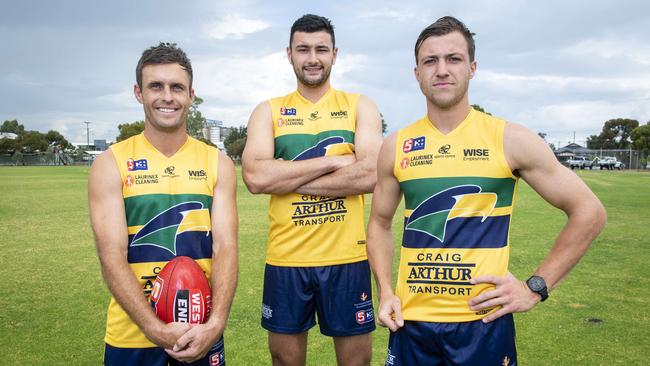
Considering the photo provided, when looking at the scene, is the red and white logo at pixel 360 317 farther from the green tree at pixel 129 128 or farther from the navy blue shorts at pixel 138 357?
the green tree at pixel 129 128

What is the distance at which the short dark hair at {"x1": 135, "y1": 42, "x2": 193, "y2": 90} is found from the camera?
3332 millimetres

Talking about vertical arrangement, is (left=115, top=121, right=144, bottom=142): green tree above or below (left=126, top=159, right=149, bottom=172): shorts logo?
above

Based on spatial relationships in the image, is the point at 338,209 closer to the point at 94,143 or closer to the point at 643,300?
the point at 643,300

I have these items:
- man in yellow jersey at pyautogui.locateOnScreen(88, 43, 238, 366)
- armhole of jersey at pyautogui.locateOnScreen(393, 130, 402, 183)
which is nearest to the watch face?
armhole of jersey at pyautogui.locateOnScreen(393, 130, 402, 183)

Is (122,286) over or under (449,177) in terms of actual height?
under

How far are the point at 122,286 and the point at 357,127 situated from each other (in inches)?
86.6

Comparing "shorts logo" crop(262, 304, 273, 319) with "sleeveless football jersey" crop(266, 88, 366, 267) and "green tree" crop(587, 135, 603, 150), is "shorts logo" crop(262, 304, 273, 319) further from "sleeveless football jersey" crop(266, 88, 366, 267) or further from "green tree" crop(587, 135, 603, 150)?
"green tree" crop(587, 135, 603, 150)

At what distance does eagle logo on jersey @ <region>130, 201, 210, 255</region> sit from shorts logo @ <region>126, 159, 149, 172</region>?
33 cm

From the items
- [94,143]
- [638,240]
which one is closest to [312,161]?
[638,240]

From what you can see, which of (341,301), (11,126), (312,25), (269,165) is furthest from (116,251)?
(11,126)

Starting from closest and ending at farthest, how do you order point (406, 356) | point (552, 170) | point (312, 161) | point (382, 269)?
1. point (552, 170)
2. point (406, 356)
3. point (382, 269)
4. point (312, 161)

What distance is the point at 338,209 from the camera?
4176 mm

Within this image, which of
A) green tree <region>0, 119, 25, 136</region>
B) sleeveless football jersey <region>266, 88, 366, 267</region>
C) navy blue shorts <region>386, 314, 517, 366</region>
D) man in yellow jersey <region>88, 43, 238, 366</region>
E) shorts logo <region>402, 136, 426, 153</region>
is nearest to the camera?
navy blue shorts <region>386, 314, 517, 366</region>

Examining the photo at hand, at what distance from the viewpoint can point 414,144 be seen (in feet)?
10.0
